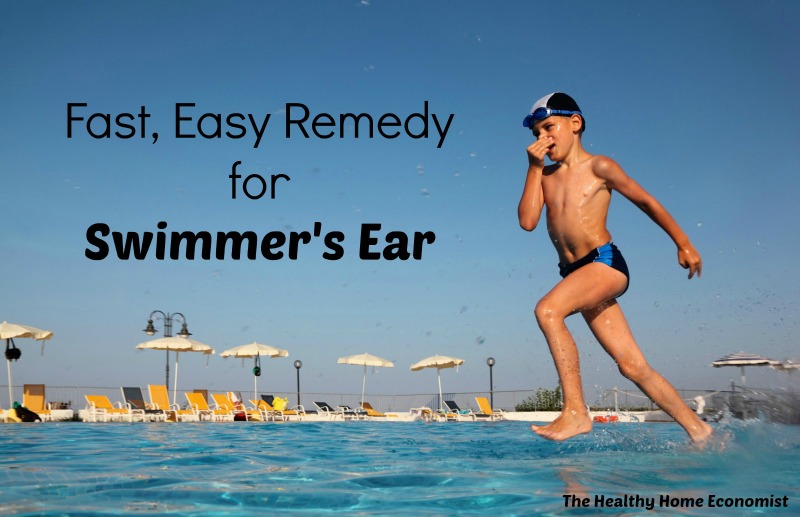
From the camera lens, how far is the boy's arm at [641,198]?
4.03 meters

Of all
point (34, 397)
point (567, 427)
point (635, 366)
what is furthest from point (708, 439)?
point (34, 397)

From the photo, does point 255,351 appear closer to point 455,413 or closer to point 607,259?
point 455,413

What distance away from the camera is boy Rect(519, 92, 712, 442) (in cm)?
392

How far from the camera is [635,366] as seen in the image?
4.10 m

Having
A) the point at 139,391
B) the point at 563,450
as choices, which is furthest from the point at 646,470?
the point at 139,391

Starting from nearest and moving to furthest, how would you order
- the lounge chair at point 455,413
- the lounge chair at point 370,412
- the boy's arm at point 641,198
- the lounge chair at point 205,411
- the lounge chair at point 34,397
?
1. the boy's arm at point 641,198
2. the lounge chair at point 34,397
3. the lounge chair at point 205,411
4. the lounge chair at point 455,413
5. the lounge chair at point 370,412

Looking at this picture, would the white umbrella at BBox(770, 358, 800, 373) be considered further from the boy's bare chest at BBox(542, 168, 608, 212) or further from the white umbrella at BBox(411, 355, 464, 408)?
the white umbrella at BBox(411, 355, 464, 408)

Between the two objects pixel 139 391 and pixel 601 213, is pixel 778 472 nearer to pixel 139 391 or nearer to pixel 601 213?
pixel 601 213

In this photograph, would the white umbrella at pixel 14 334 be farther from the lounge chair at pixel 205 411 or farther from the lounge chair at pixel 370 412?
the lounge chair at pixel 370 412

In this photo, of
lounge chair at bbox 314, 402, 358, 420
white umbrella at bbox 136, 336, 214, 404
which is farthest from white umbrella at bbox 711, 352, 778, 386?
white umbrella at bbox 136, 336, 214, 404

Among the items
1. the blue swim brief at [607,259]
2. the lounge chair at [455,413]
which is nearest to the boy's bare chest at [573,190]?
the blue swim brief at [607,259]

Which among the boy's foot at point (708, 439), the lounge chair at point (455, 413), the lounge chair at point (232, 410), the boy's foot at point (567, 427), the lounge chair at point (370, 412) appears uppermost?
the boy's foot at point (567, 427)

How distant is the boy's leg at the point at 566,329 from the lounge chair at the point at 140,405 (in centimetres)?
1666

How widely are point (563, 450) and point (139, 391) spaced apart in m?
18.4
